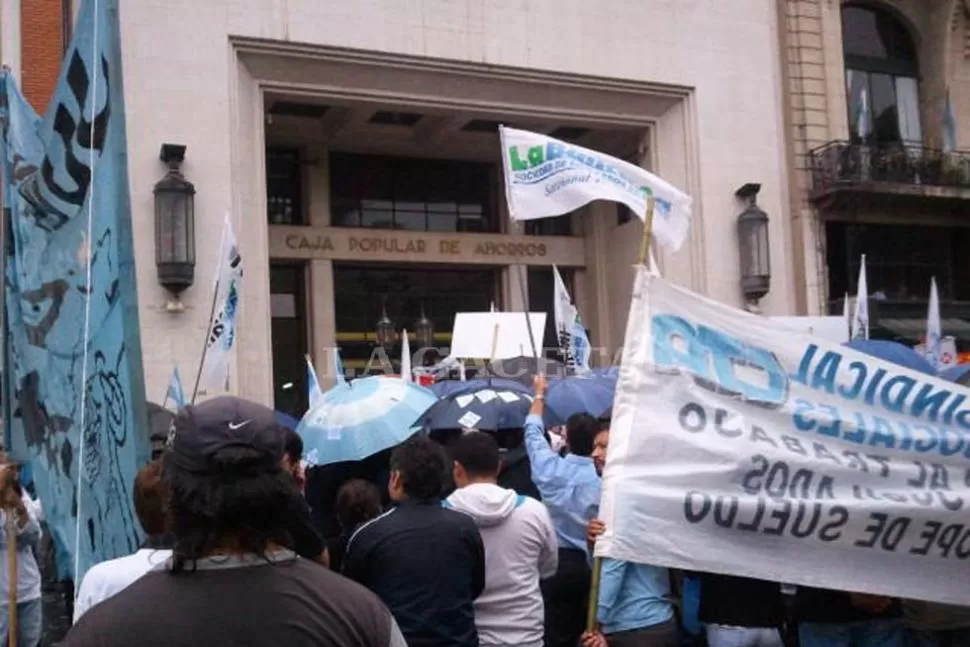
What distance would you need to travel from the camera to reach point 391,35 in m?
15.0

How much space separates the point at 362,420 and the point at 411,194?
1254 centimetres

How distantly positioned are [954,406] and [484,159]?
50.4 feet

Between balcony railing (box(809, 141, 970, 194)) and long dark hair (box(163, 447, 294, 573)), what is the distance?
16.3 meters

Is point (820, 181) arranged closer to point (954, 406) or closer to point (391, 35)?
point (391, 35)

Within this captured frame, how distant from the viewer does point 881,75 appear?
65.9 ft

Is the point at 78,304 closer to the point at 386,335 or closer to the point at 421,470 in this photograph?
the point at 421,470

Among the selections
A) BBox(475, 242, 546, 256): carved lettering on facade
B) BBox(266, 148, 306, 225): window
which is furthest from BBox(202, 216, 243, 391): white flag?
BBox(475, 242, 546, 256): carved lettering on facade

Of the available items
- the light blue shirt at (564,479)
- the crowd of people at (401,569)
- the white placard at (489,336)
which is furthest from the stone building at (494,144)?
the light blue shirt at (564,479)

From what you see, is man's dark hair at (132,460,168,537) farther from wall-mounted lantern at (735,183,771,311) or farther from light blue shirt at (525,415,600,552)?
wall-mounted lantern at (735,183,771,311)

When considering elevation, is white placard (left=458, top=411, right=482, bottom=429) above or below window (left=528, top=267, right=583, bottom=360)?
below

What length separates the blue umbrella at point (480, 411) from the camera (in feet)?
25.1

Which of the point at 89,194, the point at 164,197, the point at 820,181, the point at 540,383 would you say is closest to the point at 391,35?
the point at 164,197

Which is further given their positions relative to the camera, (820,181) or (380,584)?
(820,181)

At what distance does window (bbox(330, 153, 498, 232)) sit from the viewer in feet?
61.6
